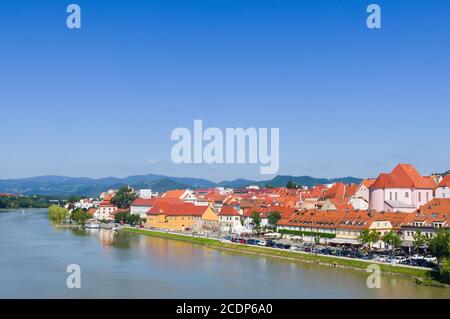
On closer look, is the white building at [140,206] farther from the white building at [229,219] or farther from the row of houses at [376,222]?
the row of houses at [376,222]

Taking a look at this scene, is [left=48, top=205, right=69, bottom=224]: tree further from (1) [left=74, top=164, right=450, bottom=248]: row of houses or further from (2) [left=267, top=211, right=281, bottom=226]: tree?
(2) [left=267, top=211, right=281, bottom=226]: tree

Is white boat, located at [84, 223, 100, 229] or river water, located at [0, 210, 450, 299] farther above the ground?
river water, located at [0, 210, 450, 299]

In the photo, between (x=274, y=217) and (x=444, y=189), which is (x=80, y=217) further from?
(x=444, y=189)

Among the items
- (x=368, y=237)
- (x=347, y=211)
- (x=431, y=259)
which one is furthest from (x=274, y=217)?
(x=431, y=259)

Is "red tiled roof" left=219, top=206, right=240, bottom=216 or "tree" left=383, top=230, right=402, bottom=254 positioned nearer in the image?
"tree" left=383, top=230, right=402, bottom=254

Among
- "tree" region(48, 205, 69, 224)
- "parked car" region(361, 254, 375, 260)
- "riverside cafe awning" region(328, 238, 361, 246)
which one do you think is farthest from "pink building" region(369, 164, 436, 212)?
"tree" region(48, 205, 69, 224)

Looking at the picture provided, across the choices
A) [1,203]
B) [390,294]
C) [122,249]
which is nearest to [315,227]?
[122,249]

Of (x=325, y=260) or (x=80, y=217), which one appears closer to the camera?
(x=325, y=260)
